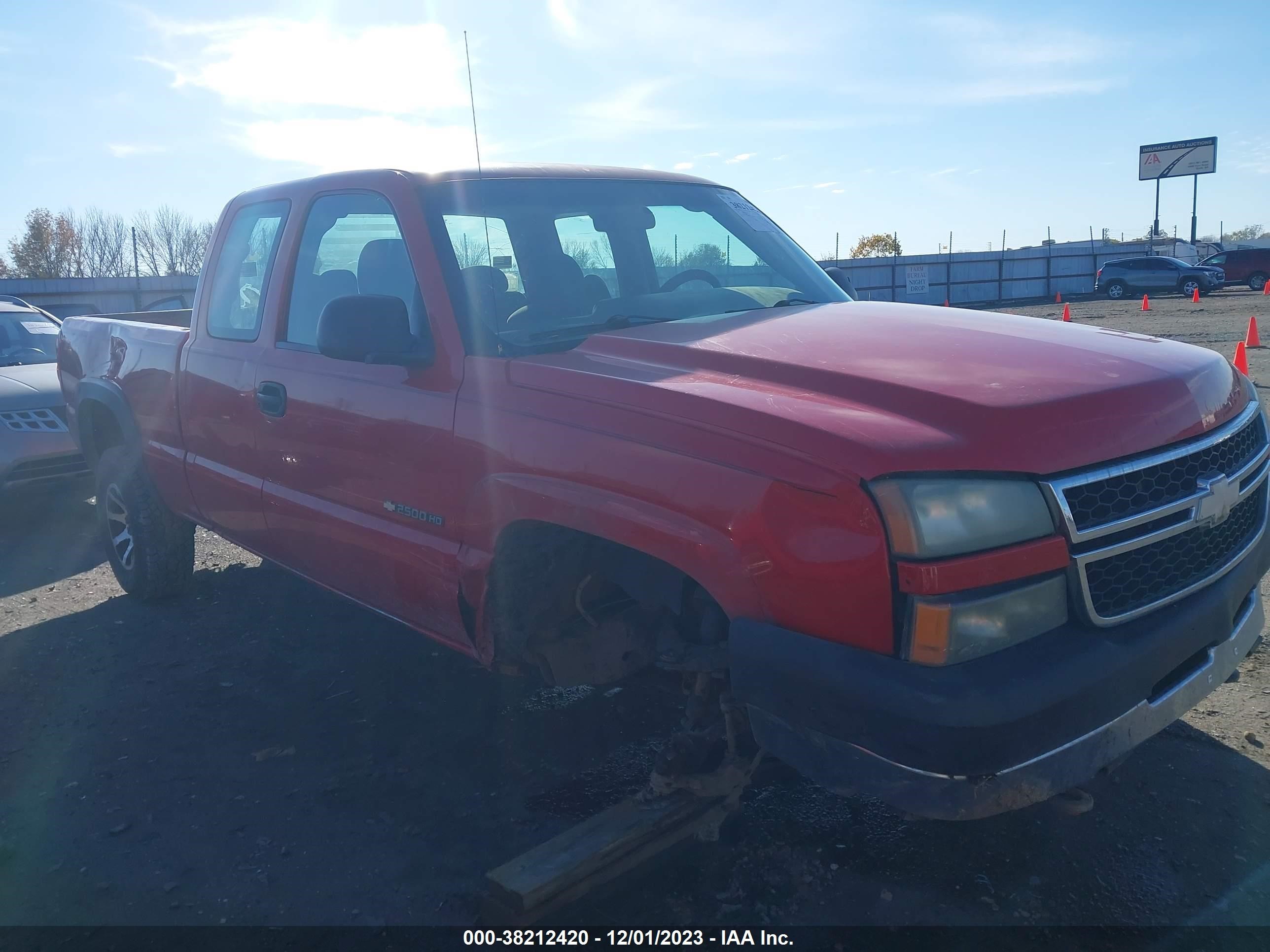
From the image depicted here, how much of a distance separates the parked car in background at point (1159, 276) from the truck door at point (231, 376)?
3479cm

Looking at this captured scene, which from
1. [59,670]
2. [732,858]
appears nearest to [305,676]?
[59,670]

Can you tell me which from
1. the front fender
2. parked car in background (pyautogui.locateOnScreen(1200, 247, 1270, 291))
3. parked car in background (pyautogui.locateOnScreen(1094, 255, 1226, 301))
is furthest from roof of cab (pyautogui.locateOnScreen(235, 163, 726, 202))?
parked car in background (pyautogui.locateOnScreen(1200, 247, 1270, 291))

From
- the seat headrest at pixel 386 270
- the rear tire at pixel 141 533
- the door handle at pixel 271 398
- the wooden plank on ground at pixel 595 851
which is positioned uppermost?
the seat headrest at pixel 386 270

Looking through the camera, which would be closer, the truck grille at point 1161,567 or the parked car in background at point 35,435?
the truck grille at point 1161,567

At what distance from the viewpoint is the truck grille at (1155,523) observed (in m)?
2.22

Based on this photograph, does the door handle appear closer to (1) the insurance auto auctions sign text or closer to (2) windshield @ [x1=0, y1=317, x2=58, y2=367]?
(2) windshield @ [x1=0, y1=317, x2=58, y2=367]

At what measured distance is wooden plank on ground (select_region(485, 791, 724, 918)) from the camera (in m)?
2.63

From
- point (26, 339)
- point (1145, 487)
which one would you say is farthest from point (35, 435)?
point (1145, 487)

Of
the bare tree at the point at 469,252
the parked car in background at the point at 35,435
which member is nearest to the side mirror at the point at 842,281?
the bare tree at the point at 469,252

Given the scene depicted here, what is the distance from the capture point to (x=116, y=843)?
10.6 ft

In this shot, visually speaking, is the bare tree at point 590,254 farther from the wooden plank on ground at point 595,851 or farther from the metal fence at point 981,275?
the metal fence at point 981,275

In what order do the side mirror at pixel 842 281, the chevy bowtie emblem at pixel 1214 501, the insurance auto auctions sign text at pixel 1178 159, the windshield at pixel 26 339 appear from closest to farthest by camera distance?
1. the chevy bowtie emblem at pixel 1214 501
2. the side mirror at pixel 842 281
3. the windshield at pixel 26 339
4. the insurance auto auctions sign text at pixel 1178 159

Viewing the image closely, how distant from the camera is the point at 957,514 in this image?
2.11 m

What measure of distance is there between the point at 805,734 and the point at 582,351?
133 centimetres
